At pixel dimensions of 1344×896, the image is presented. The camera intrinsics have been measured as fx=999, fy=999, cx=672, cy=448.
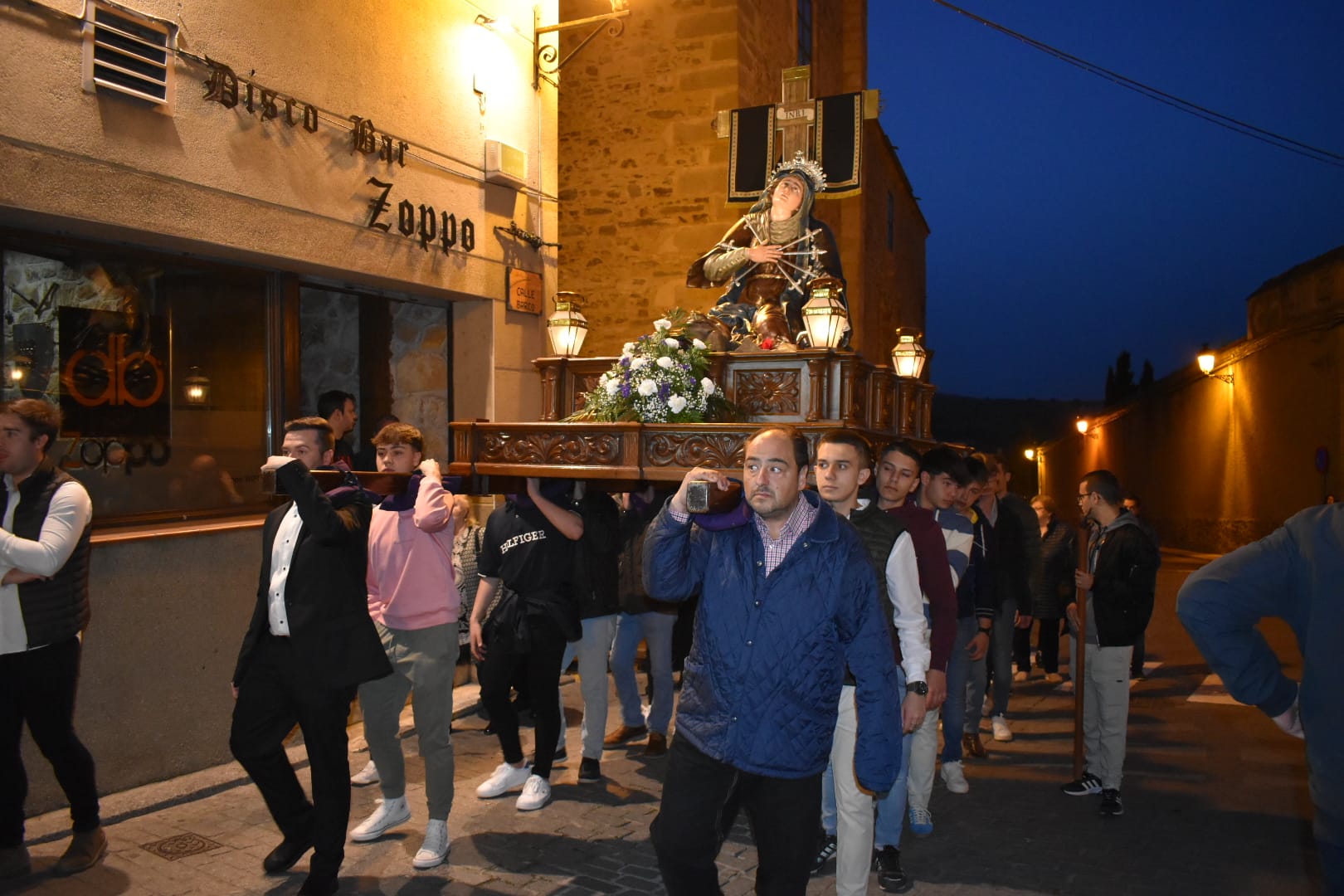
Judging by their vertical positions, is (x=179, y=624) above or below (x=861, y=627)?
below

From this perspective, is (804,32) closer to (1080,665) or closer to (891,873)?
(1080,665)

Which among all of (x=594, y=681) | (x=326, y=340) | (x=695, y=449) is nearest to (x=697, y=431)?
(x=695, y=449)

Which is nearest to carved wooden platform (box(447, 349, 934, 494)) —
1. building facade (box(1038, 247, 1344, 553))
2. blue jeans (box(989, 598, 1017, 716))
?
blue jeans (box(989, 598, 1017, 716))

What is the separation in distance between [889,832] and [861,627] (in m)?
1.90

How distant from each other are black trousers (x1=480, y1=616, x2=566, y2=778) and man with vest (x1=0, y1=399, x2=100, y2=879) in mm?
1943

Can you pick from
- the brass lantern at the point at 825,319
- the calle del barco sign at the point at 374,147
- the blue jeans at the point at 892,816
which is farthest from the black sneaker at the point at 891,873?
the calle del barco sign at the point at 374,147

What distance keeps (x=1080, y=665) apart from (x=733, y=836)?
250 centimetres

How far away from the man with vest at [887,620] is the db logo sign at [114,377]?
15.2 feet

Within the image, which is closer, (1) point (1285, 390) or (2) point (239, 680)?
(2) point (239, 680)

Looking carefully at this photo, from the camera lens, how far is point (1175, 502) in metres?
26.4

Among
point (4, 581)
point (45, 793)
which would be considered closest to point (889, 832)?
point (4, 581)

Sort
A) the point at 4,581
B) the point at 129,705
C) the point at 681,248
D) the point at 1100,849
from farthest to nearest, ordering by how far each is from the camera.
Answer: the point at 681,248 → the point at 129,705 → the point at 1100,849 → the point at 4,581

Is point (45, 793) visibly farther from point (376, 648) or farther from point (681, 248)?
point (681, 248)

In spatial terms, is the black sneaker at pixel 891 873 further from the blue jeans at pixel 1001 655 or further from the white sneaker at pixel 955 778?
the blue jeans at pixel 1001 655
